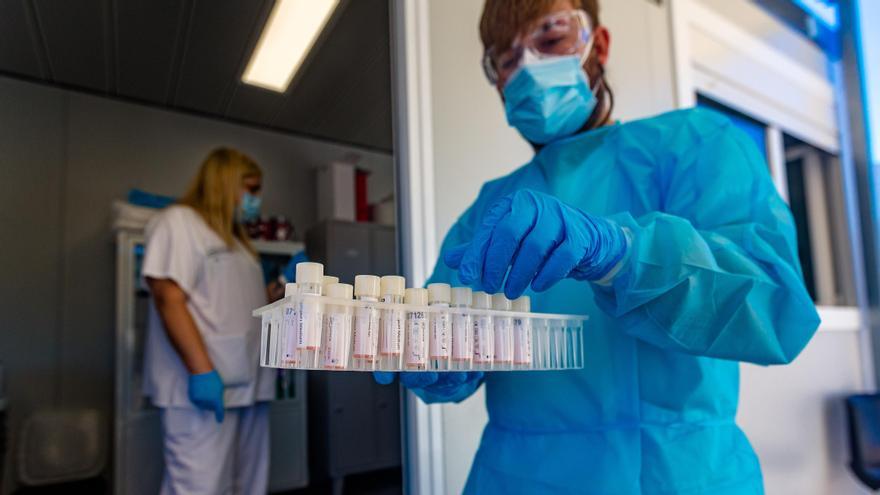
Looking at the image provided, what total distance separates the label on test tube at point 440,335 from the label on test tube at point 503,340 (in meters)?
0.10

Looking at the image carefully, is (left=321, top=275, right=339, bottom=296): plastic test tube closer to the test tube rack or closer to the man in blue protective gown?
the test tube rack

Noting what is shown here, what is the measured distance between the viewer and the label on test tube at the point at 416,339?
2.39 ft

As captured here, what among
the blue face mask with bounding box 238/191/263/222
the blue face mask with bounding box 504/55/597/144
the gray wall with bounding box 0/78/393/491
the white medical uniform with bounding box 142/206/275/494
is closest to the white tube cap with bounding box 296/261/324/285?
the blue face mask with bounding box 504/55/597/144

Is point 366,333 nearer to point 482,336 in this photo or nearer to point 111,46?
point 482,336

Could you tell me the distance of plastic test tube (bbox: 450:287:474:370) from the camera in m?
0.78

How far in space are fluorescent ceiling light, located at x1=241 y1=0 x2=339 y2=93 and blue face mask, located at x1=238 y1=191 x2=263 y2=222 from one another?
0.58 m

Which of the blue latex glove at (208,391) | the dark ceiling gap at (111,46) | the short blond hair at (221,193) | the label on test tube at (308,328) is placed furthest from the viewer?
the short blond hair at (221,193)

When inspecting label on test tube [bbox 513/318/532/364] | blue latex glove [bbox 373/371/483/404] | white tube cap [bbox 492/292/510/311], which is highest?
white tube cap [bbox 492/292/510/311]

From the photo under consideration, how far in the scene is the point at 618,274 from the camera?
30.3 inches

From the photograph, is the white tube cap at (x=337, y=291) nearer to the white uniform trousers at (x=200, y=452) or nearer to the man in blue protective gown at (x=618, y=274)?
the man in blue protective gown at (x=618, y=274)

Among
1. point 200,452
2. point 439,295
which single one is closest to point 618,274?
point 439,295

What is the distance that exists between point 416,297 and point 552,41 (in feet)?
2.16

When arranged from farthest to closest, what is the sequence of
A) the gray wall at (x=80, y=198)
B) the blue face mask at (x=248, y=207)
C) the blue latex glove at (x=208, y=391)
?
the blue face mask at (x=248, y=207)
the blue latex glove at (x=208, y=391)
the gray wall at (x=80, y=198)

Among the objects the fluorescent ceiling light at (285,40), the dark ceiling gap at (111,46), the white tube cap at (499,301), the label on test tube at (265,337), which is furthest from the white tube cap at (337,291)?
the dark ceiling gap at (111,46)
